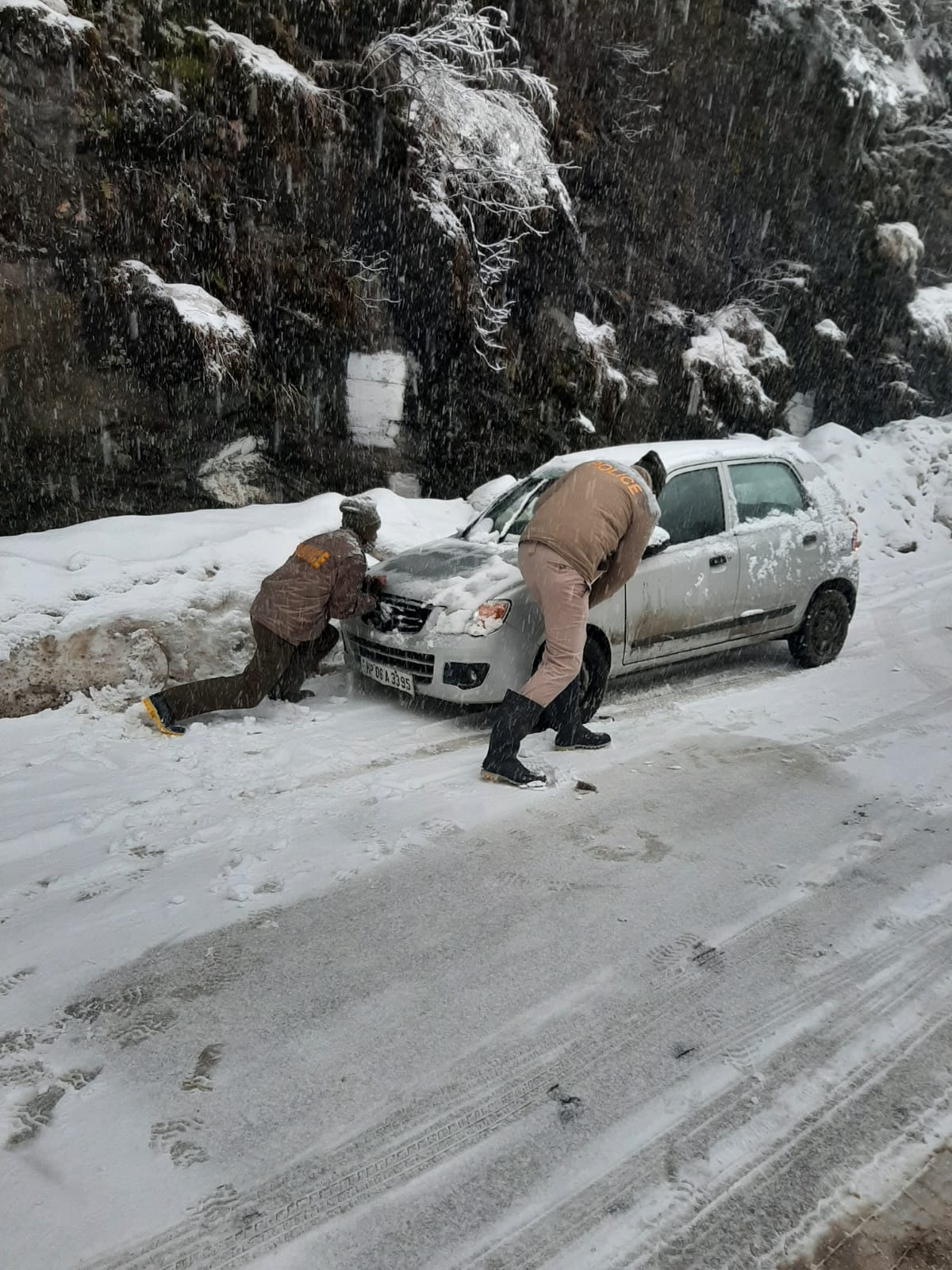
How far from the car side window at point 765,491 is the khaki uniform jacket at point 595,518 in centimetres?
187

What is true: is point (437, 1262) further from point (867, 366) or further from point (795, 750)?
point (867, 366)

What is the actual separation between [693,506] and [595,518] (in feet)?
5.83

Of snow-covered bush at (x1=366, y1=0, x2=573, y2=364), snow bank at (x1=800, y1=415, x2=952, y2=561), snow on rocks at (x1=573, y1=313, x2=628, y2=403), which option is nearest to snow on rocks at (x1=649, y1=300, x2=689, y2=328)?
snow on rocks at (x1=573, y1=313, x2=628, y2=403)

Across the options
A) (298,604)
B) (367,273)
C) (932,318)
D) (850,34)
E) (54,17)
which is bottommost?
(298,604)

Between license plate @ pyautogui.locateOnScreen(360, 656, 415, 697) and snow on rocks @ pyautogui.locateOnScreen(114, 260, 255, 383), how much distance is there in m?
3.30

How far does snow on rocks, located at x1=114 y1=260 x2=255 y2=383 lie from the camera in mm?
7223

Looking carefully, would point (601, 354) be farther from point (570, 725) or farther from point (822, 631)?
point (570, 725)

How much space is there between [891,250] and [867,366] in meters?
2.03

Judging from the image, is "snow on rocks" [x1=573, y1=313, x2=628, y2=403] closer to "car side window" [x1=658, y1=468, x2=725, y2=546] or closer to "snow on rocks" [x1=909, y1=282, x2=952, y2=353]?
"car side window" [x1=658, y1=468, x2=725, y2=546]

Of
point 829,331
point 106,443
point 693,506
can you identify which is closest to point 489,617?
point 693,506

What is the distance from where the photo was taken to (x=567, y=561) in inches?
179

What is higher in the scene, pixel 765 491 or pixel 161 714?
pixel 765 491

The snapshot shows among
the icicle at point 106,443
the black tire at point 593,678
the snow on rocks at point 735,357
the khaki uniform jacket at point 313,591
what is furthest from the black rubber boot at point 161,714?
the snow on rocks at point 735,357

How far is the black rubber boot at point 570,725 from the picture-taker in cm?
497
